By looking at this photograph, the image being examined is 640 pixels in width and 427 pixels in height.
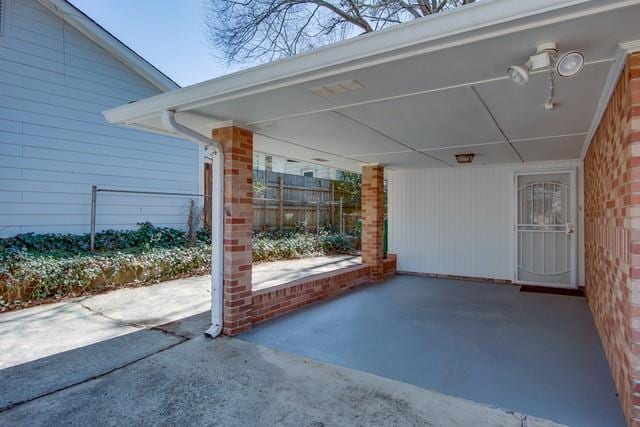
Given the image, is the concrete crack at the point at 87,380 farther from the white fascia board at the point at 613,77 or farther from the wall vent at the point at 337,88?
the white fascia board at the point at 613,77

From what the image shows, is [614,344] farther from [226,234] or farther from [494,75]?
[226,234]

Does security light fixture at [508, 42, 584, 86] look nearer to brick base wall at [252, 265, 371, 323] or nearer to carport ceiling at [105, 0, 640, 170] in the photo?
carport ceiling at [105, 0, 640, 170]

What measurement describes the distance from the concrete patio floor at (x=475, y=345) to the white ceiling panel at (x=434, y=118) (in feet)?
7.54

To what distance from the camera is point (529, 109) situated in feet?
11.1

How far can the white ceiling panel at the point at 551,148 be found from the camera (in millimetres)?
4719

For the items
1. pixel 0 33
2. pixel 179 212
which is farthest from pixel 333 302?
pixel 0 33

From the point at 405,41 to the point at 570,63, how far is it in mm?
955

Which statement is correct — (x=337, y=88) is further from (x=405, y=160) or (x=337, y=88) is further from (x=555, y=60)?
(x=405, y=160)

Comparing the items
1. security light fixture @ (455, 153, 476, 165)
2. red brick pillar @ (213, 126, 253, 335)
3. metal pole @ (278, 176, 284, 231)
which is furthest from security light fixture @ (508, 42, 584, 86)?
metal pole @ (278, 176, 284, 231)

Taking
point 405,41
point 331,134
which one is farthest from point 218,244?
point 405,41

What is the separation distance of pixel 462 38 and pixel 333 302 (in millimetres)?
4117

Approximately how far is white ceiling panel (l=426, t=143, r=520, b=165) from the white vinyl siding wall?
6.02 meters

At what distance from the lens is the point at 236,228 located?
3.94 metres

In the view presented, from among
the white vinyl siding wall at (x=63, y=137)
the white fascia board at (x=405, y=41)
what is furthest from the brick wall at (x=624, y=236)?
the white vinyl siding wall at (x=63, y=137)
